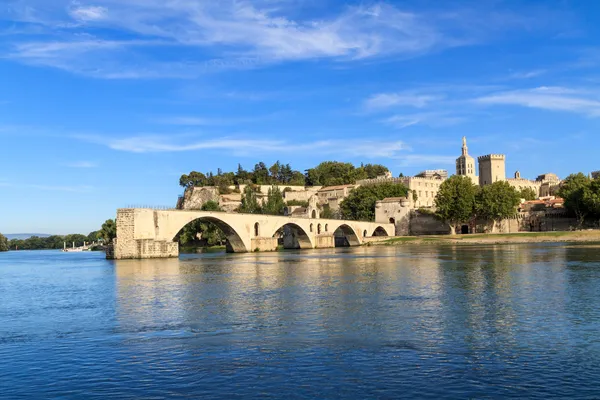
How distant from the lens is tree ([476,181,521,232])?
280 ft

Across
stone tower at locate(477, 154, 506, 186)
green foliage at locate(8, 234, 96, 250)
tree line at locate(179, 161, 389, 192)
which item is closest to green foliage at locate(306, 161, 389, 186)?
tree line at locate(179, 161, 389, 192)

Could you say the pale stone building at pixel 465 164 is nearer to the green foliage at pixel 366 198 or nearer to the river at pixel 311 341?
the green foliage at pixel 366 198

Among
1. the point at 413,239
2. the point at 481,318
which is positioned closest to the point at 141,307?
the point at 481,318

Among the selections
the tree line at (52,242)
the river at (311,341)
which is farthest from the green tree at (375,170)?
the river at (311,341)

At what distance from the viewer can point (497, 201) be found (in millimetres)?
85438

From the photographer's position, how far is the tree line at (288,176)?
125625 mm

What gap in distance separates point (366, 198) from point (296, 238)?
26.6 metres

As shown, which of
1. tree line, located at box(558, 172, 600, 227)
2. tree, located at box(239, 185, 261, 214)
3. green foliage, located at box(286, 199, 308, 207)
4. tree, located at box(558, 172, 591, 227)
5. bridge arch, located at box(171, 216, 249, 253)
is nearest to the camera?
bridge arch, located at box(171, 216, 249, 253)

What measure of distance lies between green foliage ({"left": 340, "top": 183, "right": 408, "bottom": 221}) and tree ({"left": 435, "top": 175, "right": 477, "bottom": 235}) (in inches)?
718

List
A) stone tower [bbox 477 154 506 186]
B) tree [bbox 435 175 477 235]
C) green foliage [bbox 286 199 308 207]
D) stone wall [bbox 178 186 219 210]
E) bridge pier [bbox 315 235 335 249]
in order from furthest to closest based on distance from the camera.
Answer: stone tower [bbox 477 154 506 186], green foliage [bbox 286 199 308 207], stone wall [bbox 178 186 219 210], tree [bbox 435 175 477 235], bridge pier [bbox 315 235 335 249]

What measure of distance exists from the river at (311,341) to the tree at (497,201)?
61794mm

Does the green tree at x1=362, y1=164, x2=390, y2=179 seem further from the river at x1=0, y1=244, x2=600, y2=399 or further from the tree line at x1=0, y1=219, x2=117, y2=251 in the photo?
the river at x1=0, y1=244, x2=600, y2=399

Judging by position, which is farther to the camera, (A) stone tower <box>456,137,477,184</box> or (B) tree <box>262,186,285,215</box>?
(A) stone tower <box>456,137,477,184</box>

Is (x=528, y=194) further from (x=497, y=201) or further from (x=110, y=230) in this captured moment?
(x=110, y=230)
